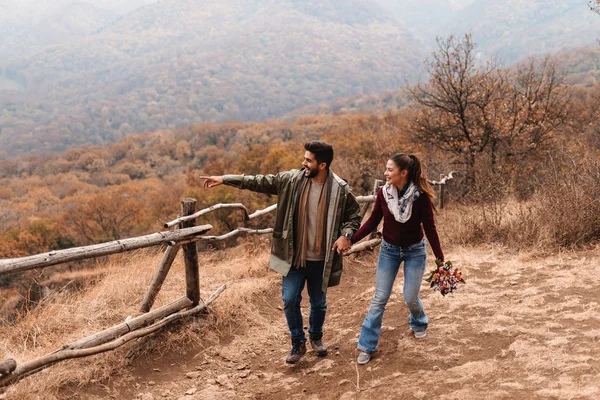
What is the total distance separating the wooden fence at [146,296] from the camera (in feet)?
9.91

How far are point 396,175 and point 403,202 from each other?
8.1 inches

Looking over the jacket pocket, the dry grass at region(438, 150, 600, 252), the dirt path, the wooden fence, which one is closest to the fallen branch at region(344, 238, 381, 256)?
the dry grass at region(438, 150, 600, 252)

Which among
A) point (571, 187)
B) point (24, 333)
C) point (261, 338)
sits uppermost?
point (571, 187)

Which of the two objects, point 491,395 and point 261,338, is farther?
point 261,338

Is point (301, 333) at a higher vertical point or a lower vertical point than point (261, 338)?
higher

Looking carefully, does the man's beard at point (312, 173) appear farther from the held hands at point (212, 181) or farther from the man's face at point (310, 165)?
the held hands at point (212, 181)

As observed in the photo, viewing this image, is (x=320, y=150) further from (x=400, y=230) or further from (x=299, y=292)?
(x=299, y=292)

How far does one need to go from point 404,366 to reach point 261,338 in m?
1.59

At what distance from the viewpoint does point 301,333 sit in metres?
3.76

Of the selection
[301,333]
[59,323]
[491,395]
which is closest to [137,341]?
[59,323]

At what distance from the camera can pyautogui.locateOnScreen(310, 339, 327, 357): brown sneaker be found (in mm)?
3818

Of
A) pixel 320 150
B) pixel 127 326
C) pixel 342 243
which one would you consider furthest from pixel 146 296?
pixel 320 150

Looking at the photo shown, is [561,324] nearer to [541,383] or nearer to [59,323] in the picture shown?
[541,383]

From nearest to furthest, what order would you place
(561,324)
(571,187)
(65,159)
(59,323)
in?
(561,324) → (59,323) → (571,187) → (65,159)
